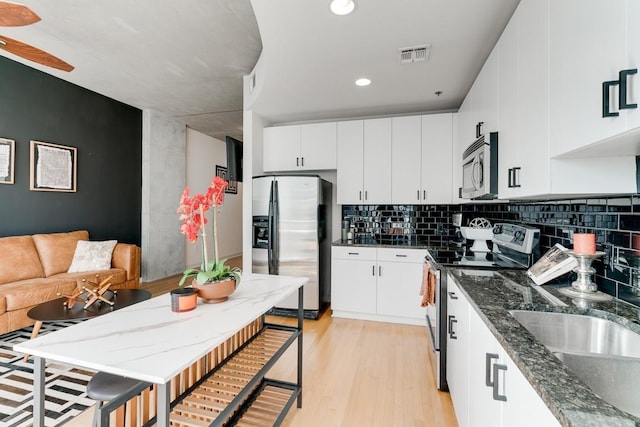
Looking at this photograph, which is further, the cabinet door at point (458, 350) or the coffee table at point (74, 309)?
the coffee table at point (74, 309)

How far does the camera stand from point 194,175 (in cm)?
618

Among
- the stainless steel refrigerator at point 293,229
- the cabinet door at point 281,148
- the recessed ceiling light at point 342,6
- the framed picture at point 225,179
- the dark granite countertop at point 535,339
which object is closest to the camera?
the dark granite countertop at point 535,339

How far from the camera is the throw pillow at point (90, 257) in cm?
366

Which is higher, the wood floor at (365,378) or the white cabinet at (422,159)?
the white cabinet at (422,159)

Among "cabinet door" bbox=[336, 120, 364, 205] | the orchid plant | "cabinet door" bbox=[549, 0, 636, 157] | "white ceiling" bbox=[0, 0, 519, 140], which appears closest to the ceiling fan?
"white ceiling" bbox=[0, 0, 519, 140]

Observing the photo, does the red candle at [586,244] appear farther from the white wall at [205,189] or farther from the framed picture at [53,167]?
the white wall at [205,189]

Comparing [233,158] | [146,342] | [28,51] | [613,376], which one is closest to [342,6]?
[146,342]

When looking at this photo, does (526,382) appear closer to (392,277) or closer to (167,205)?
(392,277)

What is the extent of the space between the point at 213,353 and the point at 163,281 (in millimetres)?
4082

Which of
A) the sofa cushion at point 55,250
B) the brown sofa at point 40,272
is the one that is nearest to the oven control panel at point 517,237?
the brown sofa at point 40,272

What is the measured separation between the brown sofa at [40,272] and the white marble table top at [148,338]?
2.50m

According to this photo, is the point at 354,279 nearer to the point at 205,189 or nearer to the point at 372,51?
the point at 372,51

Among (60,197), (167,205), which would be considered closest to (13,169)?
(60,197)

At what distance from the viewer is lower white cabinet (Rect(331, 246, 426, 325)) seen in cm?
323
